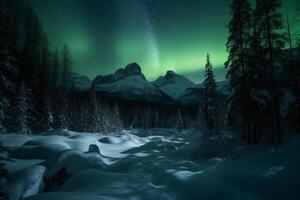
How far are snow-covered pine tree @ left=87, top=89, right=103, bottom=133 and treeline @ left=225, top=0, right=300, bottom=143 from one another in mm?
38208

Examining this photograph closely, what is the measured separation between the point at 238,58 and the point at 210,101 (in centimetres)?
1455

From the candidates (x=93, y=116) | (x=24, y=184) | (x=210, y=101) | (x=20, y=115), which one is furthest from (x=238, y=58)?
(x=93, y=116)

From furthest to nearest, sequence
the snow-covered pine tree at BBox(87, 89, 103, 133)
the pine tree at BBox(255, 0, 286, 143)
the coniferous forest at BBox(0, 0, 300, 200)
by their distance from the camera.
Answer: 1. the snow-covered pine tree at BBox(87, 89, 103, 133)
2. the pine tree at BBox(255, 0, 286, 143)
3. the coniferous forest at BBox(0, 0, 300, 200)

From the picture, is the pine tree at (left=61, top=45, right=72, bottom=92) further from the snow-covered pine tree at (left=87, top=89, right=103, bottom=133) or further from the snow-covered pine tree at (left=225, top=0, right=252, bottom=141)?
the snow-covered pine tree at (left=225, top=0, right=252, bottom=141)

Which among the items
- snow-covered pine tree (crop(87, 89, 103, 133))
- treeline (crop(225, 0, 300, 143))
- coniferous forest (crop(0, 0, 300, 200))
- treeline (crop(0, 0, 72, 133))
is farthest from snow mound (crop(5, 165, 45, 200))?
snow-covered pine tree (crop(87, 89, 103, 133))

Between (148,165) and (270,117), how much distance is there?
14243 mm

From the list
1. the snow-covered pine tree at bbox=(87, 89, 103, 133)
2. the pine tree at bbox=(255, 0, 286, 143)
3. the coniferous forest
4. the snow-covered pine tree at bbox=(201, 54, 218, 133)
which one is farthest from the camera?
the snow-covered pine tree at bbox=(87, 89, 103, 133)

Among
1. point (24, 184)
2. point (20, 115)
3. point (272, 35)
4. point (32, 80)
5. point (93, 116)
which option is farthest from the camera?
point (93, 116)

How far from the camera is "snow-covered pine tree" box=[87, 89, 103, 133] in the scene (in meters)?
55.3

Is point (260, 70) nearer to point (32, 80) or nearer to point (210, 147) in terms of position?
point (210, 147)

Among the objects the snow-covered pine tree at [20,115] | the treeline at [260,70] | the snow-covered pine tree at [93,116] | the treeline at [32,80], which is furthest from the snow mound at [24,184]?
the snow-covered pine tree at [93,116]

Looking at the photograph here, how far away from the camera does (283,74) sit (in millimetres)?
21906

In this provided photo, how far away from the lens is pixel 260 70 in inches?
841

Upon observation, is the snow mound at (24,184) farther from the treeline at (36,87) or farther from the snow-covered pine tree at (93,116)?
the snow-covered pine tree at (93,116)
